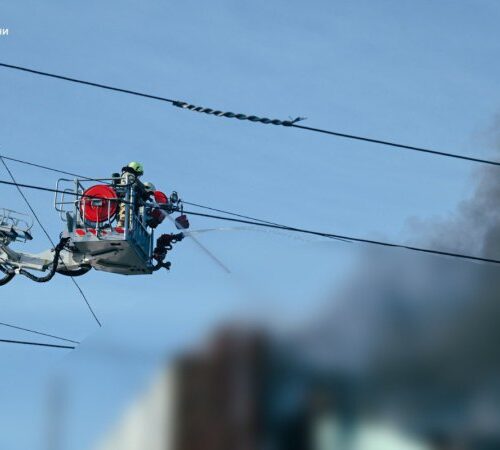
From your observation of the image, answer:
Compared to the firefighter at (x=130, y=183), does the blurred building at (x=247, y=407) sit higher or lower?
lower

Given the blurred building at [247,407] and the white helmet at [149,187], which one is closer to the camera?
the blurred building at [247,407]

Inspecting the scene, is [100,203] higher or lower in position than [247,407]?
higher

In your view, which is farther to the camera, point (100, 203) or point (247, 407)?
point (100, 203)

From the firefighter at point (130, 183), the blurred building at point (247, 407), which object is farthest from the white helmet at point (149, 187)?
the blurred building at point (247, 407)

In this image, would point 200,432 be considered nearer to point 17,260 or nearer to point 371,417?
point 371,417

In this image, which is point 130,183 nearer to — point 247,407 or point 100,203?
point 100,203

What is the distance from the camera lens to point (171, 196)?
1040 inches

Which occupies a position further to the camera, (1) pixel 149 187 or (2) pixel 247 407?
(1) pixel 149 187

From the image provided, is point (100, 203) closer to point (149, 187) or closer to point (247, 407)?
point (149, 187)

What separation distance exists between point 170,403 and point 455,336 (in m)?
3.11

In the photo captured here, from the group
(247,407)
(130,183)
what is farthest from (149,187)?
(247,407)

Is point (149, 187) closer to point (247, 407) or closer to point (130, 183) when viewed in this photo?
point (130, 183)

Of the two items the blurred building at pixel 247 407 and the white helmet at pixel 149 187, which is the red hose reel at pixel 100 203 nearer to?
the white helmet at pixel 149 187

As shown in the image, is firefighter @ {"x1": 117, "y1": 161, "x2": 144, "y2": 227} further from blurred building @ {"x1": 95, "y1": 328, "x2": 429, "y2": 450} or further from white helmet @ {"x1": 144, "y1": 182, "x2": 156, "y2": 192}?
blurred building @ {"x1": 95, "y1": 328, "x2": 429, "y2": 450}
